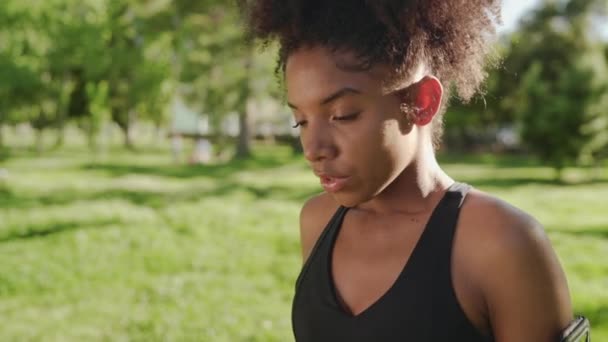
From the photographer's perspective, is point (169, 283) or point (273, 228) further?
point (273, 228)

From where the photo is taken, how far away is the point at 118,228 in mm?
10039

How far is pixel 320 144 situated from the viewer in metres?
1.60

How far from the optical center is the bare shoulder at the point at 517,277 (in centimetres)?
139

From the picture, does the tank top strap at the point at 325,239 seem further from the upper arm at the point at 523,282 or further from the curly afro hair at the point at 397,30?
the upper arm at the point at 523,282

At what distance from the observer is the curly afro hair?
1532 millimetres

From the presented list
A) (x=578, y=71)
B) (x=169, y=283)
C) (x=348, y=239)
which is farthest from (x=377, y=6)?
(x=578, y=71)

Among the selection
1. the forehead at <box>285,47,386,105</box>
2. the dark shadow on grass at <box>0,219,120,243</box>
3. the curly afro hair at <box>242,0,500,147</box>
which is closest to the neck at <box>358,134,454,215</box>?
the curly afro hair at <box>242,0,500,147</box>

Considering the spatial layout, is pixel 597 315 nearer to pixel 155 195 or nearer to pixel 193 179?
pixel 155 195

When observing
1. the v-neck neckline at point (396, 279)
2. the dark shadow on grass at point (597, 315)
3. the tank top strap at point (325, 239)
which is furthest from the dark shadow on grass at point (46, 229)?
the v-neck neckline at point (396, 279)

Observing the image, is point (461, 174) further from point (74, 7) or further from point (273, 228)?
point (74, 7)

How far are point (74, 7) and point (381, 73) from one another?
94.3ft

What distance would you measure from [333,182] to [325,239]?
0.26 meters

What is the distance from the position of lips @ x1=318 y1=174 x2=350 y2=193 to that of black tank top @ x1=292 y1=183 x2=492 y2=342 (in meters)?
0.24

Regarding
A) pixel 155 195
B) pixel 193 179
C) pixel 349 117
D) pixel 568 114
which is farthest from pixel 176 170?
pixel 349 117
